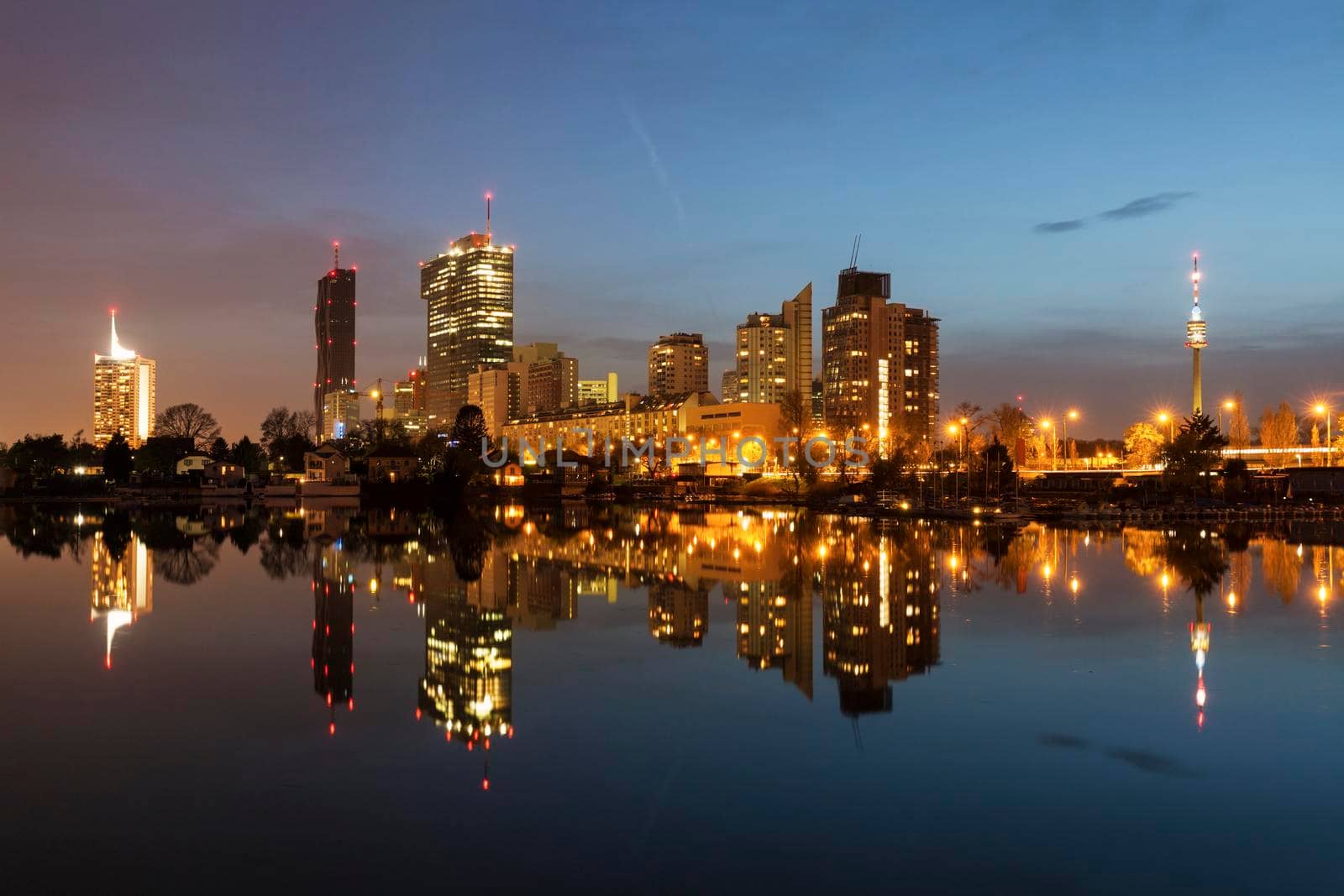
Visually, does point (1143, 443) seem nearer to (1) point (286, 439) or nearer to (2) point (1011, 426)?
(2) point (1011, 426)

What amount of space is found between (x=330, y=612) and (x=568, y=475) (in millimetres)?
90940

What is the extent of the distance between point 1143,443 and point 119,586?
313 feet

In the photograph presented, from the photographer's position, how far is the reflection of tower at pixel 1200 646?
41.6 feet

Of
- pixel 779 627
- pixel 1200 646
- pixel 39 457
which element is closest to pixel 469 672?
pixel 779 627

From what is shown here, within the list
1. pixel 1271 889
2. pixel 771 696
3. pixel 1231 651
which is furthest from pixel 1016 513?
pixel 1271 889

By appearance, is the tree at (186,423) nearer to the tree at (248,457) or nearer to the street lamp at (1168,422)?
the tree at (248,457)

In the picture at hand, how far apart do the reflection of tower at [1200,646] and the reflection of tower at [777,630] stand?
484 centimetres

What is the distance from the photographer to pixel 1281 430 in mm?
98938

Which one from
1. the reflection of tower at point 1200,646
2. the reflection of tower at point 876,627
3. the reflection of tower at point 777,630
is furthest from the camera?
the reflection of tower at point 777,630

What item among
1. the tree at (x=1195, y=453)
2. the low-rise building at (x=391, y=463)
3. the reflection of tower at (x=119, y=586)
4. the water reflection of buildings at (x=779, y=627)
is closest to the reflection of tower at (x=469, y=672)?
the water reflection of buildings at (x=779, y=627)

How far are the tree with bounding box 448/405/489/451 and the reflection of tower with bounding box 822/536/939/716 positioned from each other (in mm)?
77757

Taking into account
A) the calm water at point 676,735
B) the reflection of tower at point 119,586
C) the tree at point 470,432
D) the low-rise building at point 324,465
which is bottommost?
the calm water at point 676,735

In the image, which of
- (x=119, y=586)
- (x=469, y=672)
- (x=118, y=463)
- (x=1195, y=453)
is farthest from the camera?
(x=118, y=463)

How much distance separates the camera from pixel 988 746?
10695mm
